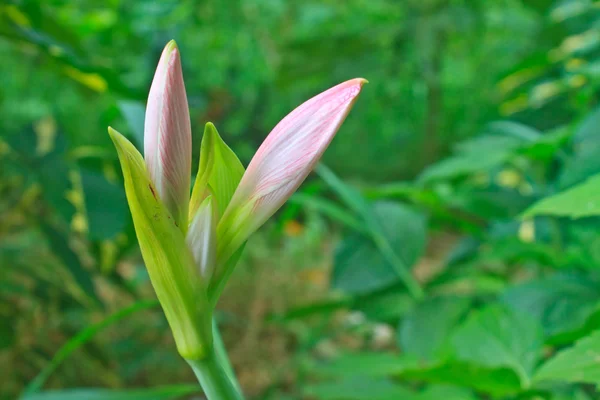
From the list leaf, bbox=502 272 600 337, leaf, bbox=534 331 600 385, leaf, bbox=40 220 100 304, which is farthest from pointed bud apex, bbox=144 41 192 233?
leaf, bbox=40 220 100 304

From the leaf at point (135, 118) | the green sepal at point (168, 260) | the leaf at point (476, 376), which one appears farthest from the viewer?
the leaf at point (135, 118)

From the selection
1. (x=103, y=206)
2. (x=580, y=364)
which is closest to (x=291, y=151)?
(x=580, y=364)

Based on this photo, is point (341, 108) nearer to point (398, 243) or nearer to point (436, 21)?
point (398, 243)

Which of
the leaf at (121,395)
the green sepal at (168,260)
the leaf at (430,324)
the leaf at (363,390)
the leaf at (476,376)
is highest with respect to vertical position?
the green sepal at (168,260)

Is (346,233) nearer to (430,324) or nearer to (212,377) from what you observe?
(430,324)

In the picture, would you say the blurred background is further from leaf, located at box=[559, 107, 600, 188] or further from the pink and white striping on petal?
the pink and white striping on petal

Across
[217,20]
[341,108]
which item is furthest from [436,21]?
[341,108]

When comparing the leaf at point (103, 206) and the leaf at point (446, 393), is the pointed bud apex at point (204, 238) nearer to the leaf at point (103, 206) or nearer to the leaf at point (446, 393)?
the leaf at point (446, 393)

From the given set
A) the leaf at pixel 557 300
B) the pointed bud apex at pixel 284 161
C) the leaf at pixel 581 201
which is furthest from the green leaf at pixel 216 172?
the leaf at pixel 557 300
